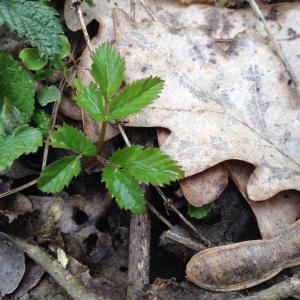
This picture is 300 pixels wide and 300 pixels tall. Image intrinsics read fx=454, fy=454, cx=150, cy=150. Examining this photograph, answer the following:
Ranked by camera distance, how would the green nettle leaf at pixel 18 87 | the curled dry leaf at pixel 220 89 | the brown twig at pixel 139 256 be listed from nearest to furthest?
the brown twig at pixel 139 256, the curled dry leaf at pixel 220 89, the green nettle leaf at pixel 18 87

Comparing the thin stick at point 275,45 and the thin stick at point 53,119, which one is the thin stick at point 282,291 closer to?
the thin stick at point 275,45

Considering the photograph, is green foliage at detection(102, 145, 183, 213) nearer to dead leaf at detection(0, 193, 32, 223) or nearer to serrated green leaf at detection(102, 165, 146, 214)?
serrated green leaf at detection(102, 165, 146, 214)

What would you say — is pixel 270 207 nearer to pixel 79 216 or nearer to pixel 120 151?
pixel 120 151

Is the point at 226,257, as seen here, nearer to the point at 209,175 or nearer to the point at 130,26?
the point at 209,175

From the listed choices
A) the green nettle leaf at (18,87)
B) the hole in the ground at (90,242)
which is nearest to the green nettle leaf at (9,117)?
the green nettle leaf at (18,87)

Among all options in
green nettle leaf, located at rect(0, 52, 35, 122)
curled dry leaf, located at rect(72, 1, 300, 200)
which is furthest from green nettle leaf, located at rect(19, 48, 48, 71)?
curled dry leaf, located at rect(72, 1, 300, 200)

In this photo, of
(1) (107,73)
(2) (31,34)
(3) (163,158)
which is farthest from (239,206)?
(2) (31,34)

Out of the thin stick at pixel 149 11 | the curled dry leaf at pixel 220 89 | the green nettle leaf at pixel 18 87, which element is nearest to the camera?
the curled dry leaf at pixel 220 89
